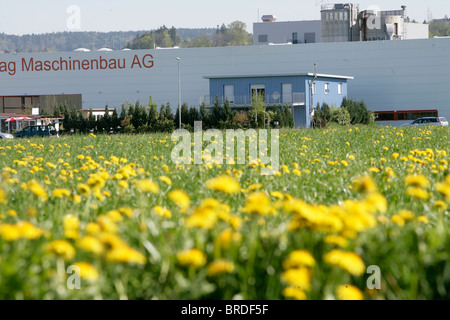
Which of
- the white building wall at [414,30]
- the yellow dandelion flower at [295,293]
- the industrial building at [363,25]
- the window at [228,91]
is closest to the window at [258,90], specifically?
the window at [228,91]

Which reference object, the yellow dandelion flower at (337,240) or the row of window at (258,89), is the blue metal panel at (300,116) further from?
the yellow dandelion flower at (337,240)

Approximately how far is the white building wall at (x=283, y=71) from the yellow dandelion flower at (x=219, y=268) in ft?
214

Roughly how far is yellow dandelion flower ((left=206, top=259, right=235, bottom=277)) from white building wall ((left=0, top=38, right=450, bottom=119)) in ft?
214

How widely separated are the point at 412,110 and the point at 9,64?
41478 mm

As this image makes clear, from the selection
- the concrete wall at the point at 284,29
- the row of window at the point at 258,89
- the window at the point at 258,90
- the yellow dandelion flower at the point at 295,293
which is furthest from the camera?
the concrete wall at the point at 284,29

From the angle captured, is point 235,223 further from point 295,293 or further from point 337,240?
point 295,293

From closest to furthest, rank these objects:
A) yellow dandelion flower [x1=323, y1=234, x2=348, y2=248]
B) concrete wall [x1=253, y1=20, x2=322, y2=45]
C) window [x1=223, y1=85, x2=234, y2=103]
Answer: yellow dandelion flower [x1=323, y1=234, x2=348, y2=248], window [x1=223, y1=85, x2=234, y2=103], concrete wall [x1=253, y1=20, x2=322, y2=45]

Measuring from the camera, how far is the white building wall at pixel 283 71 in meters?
69.0

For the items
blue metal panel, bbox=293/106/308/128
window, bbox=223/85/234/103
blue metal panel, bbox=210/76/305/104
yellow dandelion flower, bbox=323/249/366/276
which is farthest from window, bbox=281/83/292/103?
yellow dandelion flower, bbox=323/249/366/276

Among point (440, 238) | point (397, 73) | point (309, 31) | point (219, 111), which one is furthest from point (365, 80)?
point (440, 238)

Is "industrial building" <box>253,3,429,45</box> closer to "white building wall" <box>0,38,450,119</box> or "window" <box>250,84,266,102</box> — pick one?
"white building wall" <box>0,38,450,119</box>

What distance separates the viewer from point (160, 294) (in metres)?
3.45

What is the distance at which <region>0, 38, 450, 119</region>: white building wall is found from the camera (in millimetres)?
69006

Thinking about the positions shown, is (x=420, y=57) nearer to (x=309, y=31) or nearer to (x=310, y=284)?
(x=309, y=31)
